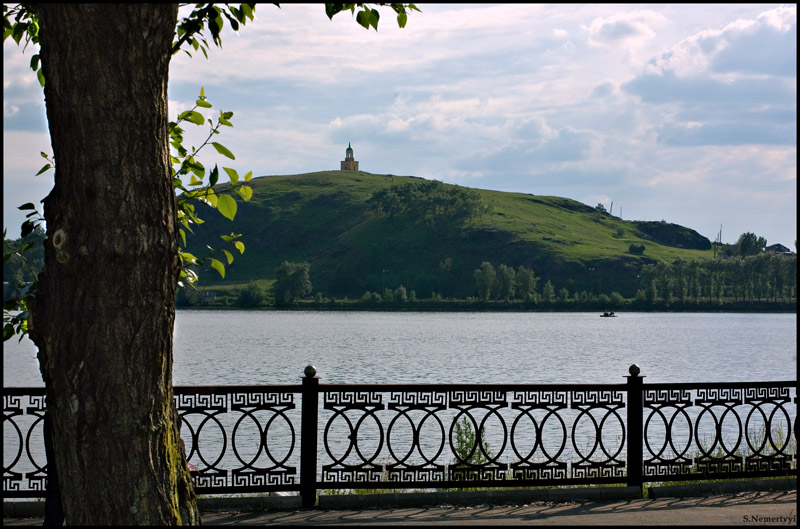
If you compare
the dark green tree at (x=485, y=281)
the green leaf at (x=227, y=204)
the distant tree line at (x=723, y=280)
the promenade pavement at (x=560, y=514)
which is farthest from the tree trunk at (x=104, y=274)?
the distant tree line at (x=723, y=280)

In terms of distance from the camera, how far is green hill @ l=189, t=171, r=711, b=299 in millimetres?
150375

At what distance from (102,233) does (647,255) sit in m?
163

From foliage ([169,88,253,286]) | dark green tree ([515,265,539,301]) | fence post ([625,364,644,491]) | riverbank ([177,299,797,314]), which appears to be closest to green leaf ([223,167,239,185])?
foliage ([169,88,253,286])

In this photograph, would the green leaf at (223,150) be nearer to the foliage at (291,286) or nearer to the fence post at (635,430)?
the fence post at (635,430)

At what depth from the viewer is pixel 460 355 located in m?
50.6

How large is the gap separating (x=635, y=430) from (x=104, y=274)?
5805mm

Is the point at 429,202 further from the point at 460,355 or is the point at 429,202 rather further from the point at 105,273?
the point at 105,273

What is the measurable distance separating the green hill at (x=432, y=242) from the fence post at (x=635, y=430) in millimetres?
137501

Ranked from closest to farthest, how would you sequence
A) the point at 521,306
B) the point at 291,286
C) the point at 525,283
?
the point at 521,306 → the point at 525,283 → the point at 291,286

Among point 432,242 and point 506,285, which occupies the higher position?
point 432,242

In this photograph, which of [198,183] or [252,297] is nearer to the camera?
[198,183]

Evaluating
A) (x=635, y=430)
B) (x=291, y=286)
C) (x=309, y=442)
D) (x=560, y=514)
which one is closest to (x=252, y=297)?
(x=291, y=286)

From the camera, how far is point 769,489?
324 inches

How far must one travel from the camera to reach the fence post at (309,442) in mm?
7598
